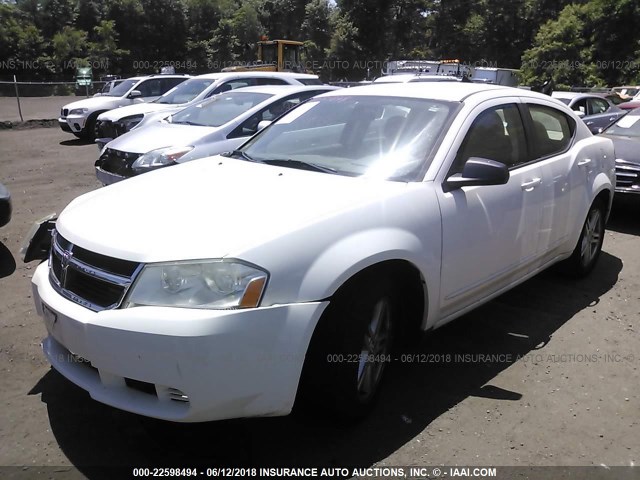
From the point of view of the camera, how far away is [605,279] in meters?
5.30

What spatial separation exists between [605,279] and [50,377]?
4709mm

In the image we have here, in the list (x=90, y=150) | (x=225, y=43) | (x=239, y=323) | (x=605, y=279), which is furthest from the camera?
(x=225, y=43)

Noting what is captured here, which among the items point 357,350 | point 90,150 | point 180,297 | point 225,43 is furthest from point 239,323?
point 225,43

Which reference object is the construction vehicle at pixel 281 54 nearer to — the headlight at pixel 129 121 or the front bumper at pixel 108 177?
the headlight at pixel 129 121

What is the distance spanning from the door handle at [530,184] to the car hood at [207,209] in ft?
3.78

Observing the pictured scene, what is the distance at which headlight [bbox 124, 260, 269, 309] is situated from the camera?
239cm

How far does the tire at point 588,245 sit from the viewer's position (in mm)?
4948

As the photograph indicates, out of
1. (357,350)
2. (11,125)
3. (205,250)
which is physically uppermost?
(205,250)

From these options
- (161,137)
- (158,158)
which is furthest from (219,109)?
(158,158)

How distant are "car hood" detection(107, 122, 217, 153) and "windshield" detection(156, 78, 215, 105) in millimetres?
3828

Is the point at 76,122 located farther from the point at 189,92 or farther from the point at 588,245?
the point at 588,245

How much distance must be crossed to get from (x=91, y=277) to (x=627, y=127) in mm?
7910

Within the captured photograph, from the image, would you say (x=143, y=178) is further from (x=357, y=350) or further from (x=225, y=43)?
(x=225, y=43)

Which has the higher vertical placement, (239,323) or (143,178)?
(143,178)
